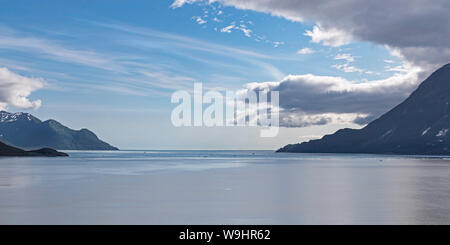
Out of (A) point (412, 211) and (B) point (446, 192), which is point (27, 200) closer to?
(A) point (412, 211)

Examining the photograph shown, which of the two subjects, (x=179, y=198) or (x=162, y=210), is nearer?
(x=162, y=210)

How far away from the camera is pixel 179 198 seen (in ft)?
171

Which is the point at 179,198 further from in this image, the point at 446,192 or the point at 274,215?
the point at 446,192

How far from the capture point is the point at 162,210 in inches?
1630

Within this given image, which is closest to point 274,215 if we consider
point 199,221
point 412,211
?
point 199,221

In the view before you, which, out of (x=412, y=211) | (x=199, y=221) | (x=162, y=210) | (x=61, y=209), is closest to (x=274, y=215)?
(x=199, y=221)
